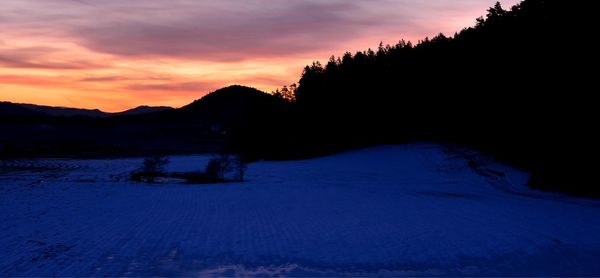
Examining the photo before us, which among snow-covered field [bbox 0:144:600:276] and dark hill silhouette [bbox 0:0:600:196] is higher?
dark hill silhouette [bbox 0:0:600:196]

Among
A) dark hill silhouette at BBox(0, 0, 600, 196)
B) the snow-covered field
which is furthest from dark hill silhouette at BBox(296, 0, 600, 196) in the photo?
the snow-covered field

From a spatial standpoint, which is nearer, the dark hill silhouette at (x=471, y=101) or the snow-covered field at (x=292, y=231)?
the snow-covered field at (x=292, y=231)

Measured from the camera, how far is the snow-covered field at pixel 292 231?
13.5 metres

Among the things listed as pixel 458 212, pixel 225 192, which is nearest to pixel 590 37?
pixel 458 212

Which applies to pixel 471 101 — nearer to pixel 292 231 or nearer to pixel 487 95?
pixel 487 95

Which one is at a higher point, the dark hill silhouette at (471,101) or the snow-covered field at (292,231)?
the dark hill silhouette at (471,101)

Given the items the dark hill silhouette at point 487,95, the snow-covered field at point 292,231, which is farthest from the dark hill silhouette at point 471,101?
the snow-covered field at point 292,231

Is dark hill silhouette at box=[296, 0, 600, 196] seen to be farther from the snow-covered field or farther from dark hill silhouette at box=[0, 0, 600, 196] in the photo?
the snow-covered field

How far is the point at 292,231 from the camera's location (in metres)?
18.7

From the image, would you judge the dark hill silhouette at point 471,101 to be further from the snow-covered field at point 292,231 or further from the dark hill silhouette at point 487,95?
the snow-covered field at point 292,231

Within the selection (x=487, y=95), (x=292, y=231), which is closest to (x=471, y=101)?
(x=487, y=95)

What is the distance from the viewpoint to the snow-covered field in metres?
Answer: 13.5

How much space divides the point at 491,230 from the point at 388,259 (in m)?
6.07

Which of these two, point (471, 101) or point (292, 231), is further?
point (471, 101)
